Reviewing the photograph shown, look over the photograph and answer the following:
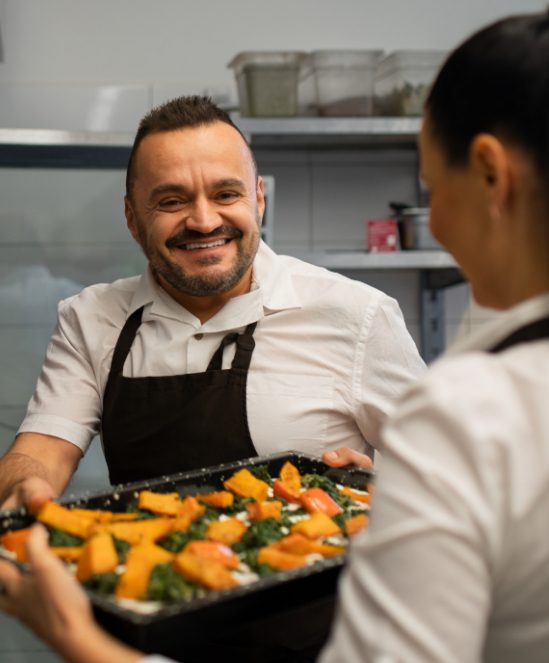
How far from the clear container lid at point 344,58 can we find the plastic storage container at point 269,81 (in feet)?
0.17

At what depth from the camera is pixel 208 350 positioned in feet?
5.91

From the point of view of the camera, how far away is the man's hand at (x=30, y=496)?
4.00 ft

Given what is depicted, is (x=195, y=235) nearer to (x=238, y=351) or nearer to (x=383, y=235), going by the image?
(x=238, y=351)

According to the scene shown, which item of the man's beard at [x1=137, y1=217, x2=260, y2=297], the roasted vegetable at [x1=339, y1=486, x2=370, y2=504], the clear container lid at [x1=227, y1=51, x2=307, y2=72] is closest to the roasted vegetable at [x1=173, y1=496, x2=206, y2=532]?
the roasted vegetable at [x1=339, y1=486, x2=370, y2=504]

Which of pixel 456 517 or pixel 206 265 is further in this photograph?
pixel 206 265

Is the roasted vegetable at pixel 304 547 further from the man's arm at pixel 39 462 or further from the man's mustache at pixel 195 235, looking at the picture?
the man's mustache at pixel 195 235

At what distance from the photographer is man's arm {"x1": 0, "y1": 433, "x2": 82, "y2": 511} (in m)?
1.63

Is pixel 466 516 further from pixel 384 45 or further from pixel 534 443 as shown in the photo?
pixel 384 45

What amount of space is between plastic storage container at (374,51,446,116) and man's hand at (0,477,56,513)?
81.1 inches

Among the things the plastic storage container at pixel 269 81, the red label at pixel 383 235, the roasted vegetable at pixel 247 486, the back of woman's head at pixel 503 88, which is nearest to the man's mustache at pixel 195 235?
the roasted vegetable at pixel 247 486

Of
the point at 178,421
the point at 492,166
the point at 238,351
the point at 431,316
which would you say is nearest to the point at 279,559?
the point at 492,166

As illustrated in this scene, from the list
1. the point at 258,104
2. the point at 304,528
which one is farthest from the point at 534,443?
the point at 258,104

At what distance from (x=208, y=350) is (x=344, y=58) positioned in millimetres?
1505

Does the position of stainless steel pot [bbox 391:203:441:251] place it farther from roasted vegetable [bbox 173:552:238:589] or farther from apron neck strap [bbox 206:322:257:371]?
roasted vegetable [bbox 173:552:238:589]
